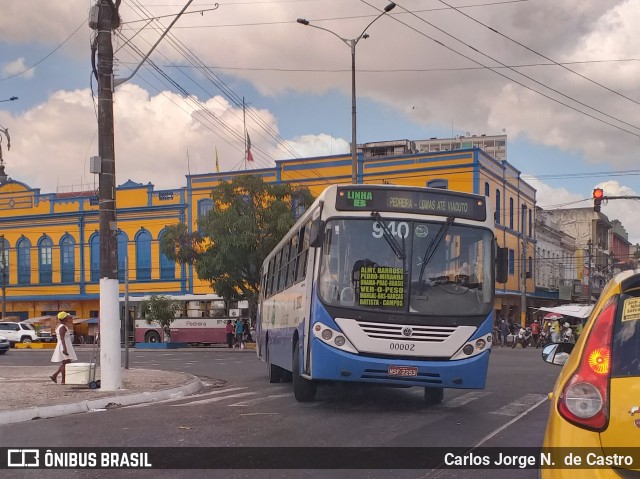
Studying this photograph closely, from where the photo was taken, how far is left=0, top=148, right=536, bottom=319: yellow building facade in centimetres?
4425

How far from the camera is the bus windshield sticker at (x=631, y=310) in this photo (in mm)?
3784

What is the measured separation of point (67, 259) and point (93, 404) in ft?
142

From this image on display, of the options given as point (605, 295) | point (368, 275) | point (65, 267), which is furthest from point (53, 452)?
point (65, 267)

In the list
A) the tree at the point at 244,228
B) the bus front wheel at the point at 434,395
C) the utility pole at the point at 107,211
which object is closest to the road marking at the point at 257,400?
the bus front wheel at the point at 434,395

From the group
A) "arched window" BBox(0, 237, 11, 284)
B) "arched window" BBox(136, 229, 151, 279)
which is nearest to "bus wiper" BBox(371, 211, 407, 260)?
"arched window" BBox(136, 229, 151, 279)

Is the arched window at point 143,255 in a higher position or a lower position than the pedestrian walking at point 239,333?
higher

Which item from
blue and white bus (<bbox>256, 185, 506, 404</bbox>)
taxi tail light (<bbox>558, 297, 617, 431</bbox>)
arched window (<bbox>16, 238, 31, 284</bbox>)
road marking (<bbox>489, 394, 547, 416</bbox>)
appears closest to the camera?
taxi tail light (<bbox>558, 297, 617, 431</bbox>)

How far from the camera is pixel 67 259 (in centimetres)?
5372

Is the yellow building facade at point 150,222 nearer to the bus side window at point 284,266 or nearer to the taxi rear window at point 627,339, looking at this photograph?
the bus side window at point 284,266

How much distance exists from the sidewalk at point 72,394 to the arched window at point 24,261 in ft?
125

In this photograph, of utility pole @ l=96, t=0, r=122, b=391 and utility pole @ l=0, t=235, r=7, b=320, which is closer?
utility pole @ l=96, t=0, r=122, b=391

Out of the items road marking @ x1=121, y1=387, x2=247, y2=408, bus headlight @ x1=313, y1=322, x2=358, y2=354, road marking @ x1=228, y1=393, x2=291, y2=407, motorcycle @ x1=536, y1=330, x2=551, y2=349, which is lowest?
motorcycle @ x1=536, y1=330, x2=551, y2=349

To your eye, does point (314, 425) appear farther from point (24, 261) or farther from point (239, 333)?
point (24, 261)

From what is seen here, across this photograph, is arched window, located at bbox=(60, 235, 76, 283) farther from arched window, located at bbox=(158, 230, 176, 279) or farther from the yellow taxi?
the yellow taxi
